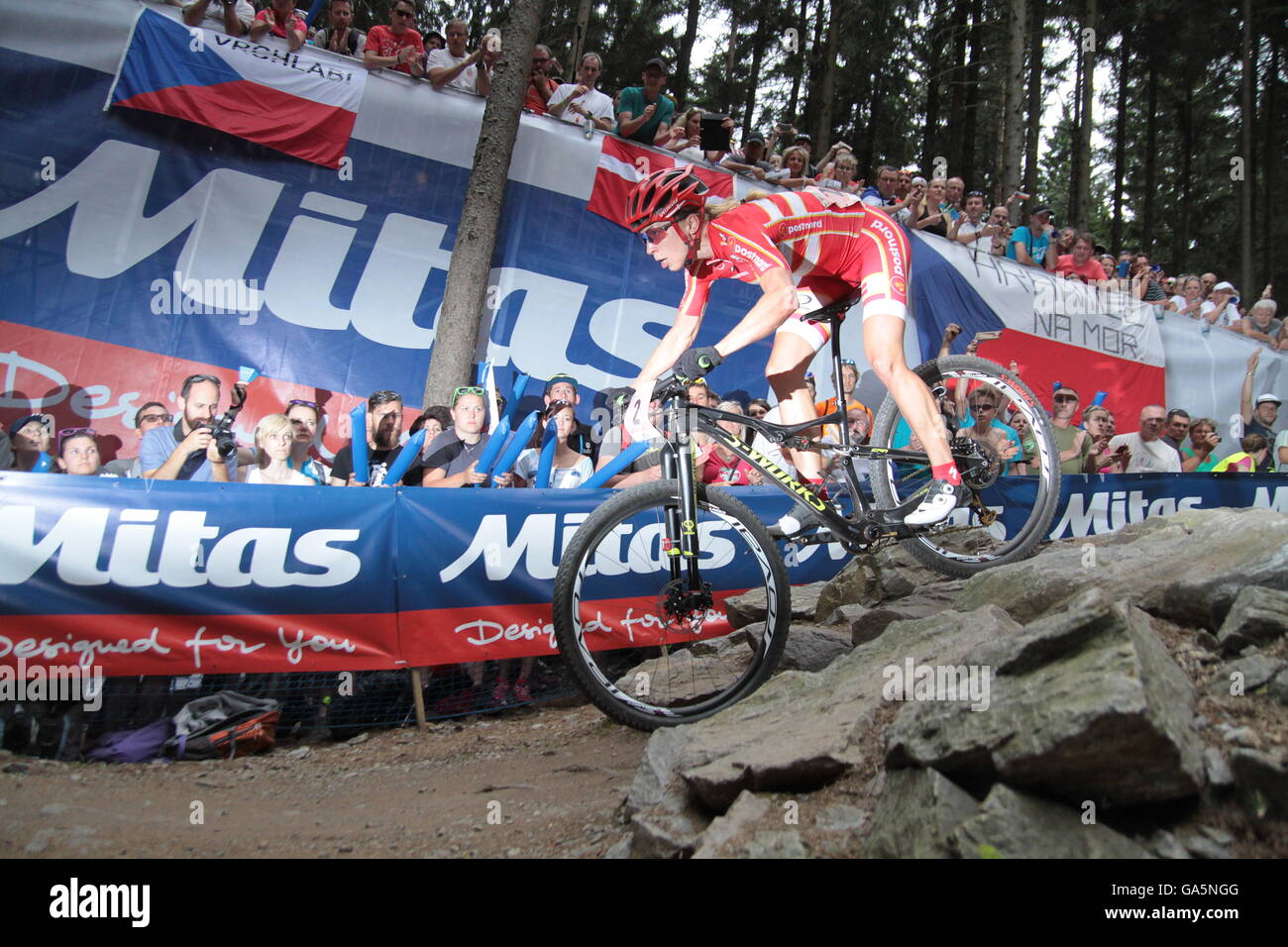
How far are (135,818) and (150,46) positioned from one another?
692 centimetres

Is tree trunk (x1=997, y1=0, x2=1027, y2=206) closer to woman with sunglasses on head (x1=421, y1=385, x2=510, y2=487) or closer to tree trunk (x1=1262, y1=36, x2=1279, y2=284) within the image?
woman with sunglasses on head (x1=421, y1=385, x2=510, y2=487)

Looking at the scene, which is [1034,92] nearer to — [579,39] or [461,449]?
[579,39]

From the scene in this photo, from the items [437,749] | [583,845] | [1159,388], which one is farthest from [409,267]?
[1159,388]

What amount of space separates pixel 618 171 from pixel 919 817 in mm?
7813

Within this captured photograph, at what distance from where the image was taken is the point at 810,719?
3.19m

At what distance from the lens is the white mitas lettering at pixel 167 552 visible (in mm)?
4387

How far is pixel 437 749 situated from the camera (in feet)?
15.6

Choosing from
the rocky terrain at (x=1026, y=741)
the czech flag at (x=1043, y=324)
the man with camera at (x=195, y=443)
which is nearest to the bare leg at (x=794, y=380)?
the rocky terrain at (x=1026, y=741)

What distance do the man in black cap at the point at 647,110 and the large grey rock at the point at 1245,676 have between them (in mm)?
7899

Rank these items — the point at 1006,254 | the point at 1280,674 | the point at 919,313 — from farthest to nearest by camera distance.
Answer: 1. the point at 1006,254
2. the point at 919,313
3. the point at 1280,674

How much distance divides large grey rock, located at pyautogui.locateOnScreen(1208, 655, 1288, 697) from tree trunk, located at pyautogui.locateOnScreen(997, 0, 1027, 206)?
13876 mm
